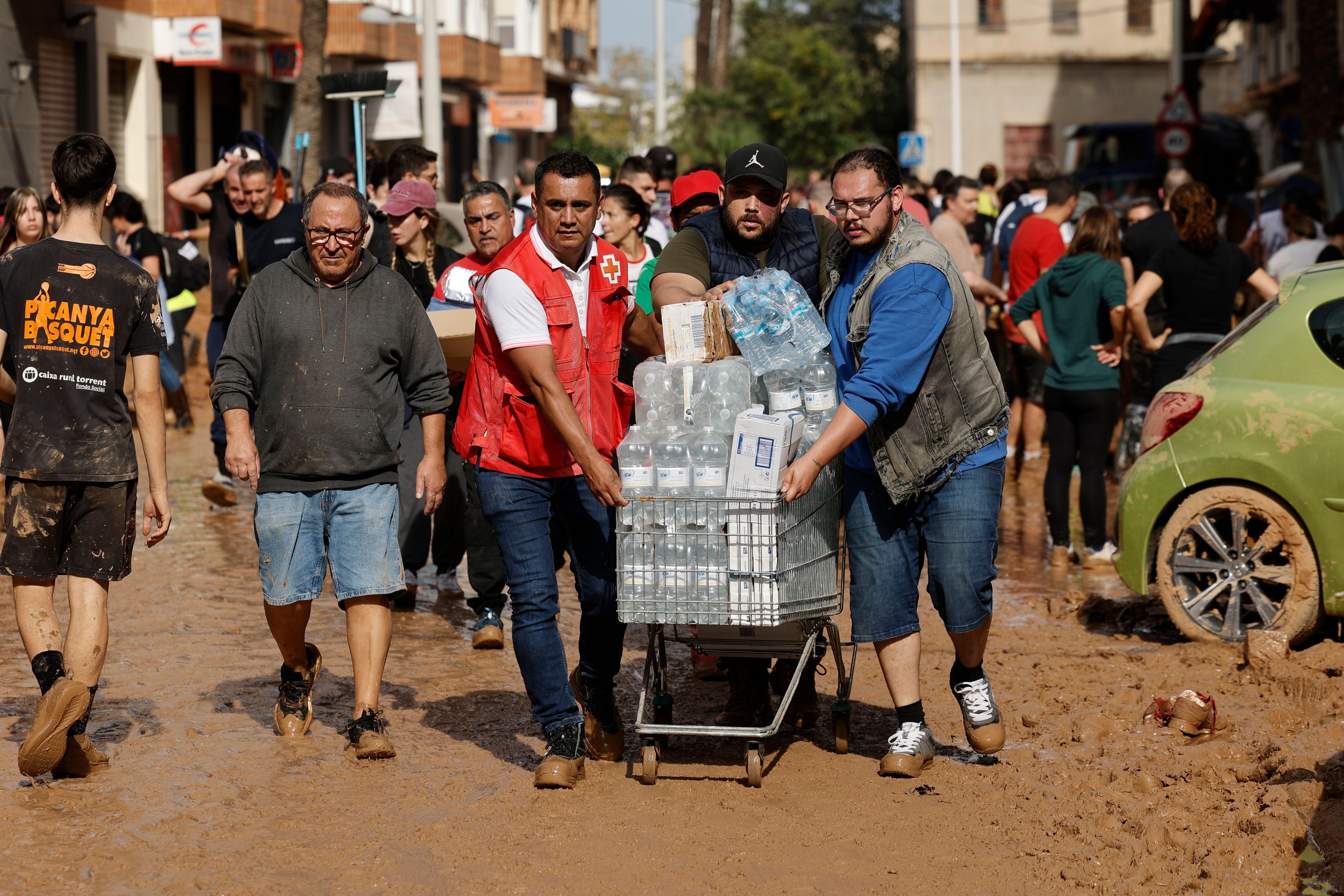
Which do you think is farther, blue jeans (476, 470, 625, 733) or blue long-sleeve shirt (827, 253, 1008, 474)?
blue jeans (476, 470, 625, 733)

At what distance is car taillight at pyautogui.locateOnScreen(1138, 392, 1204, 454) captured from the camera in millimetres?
7445

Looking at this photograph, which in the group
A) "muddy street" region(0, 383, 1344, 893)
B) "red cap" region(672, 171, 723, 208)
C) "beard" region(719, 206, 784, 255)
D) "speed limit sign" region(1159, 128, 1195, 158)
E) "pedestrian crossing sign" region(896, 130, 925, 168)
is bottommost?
"muddy street" region(0, 383, 1344, 893)

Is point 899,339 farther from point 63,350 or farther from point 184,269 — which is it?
point 184,269

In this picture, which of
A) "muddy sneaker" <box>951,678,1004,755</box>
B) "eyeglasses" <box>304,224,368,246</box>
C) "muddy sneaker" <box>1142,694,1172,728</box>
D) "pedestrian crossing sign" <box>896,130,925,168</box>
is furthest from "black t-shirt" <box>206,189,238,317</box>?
"pedestrian crossing sign" <box>896,130,925,168</box>

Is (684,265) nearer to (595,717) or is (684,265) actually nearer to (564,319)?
(564,319)

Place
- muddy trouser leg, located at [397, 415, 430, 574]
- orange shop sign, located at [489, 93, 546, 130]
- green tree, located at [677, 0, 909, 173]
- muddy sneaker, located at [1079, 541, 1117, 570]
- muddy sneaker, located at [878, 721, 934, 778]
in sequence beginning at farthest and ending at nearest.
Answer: green tree, located at [677, 0, 909, 173] → orange shop sign, located at [489, 93, 546, 130] → muddy sneaker, located at [1079, 541, 1117, 570] → muddy trouser leg, located at [397, 415, 430, 574] → muddy sneaker, located at [878, 721, 934, 778]

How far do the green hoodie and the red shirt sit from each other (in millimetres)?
1908

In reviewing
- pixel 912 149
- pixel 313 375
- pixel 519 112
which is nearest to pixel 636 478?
pixel 313 375

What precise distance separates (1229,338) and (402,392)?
3988 mm

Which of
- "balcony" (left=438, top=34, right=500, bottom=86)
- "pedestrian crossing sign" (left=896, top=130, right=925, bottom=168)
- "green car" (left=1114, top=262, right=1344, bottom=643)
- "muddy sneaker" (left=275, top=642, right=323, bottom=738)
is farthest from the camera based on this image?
"balcony" (left=438, top=34, right=500, bottom=86)

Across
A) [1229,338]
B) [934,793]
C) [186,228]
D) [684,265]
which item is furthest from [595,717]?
[186,228]

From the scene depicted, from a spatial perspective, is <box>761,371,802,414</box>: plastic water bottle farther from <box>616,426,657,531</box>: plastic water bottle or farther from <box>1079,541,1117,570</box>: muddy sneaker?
<box>1079,541,1117,570</box>: muddy sneaker

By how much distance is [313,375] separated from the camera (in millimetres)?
5762

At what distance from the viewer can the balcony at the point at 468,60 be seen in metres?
42.2
